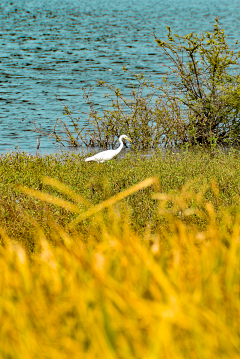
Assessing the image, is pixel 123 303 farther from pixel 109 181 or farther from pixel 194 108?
pixel 194 108

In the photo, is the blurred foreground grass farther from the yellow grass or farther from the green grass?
the green grass

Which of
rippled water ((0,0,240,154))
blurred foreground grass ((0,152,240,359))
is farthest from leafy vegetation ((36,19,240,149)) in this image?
blurred foreground grass ((0,152,240,359))

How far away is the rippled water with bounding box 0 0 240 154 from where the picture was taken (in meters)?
18.7

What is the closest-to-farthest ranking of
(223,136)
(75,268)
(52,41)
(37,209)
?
1. (75,268)
2. (37,209)
3. (223,136)
4. (52,41)

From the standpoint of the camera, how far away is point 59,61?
1225 inches

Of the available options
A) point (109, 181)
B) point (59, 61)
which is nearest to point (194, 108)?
point (109, 181)

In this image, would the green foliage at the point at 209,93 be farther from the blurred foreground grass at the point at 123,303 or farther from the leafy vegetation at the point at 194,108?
the blurred foreground grass at the point at 123,303

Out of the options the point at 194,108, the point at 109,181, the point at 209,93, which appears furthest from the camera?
the point at 194,108

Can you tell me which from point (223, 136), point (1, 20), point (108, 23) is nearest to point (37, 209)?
point (223, 136)

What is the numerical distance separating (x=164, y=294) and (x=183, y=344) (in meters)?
0.35

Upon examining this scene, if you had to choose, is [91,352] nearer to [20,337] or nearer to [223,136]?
[20,337]

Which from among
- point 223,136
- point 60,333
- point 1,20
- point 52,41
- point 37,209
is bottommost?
point 1,20

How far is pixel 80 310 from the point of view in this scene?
2.35 m

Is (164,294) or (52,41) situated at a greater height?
(164,294)
